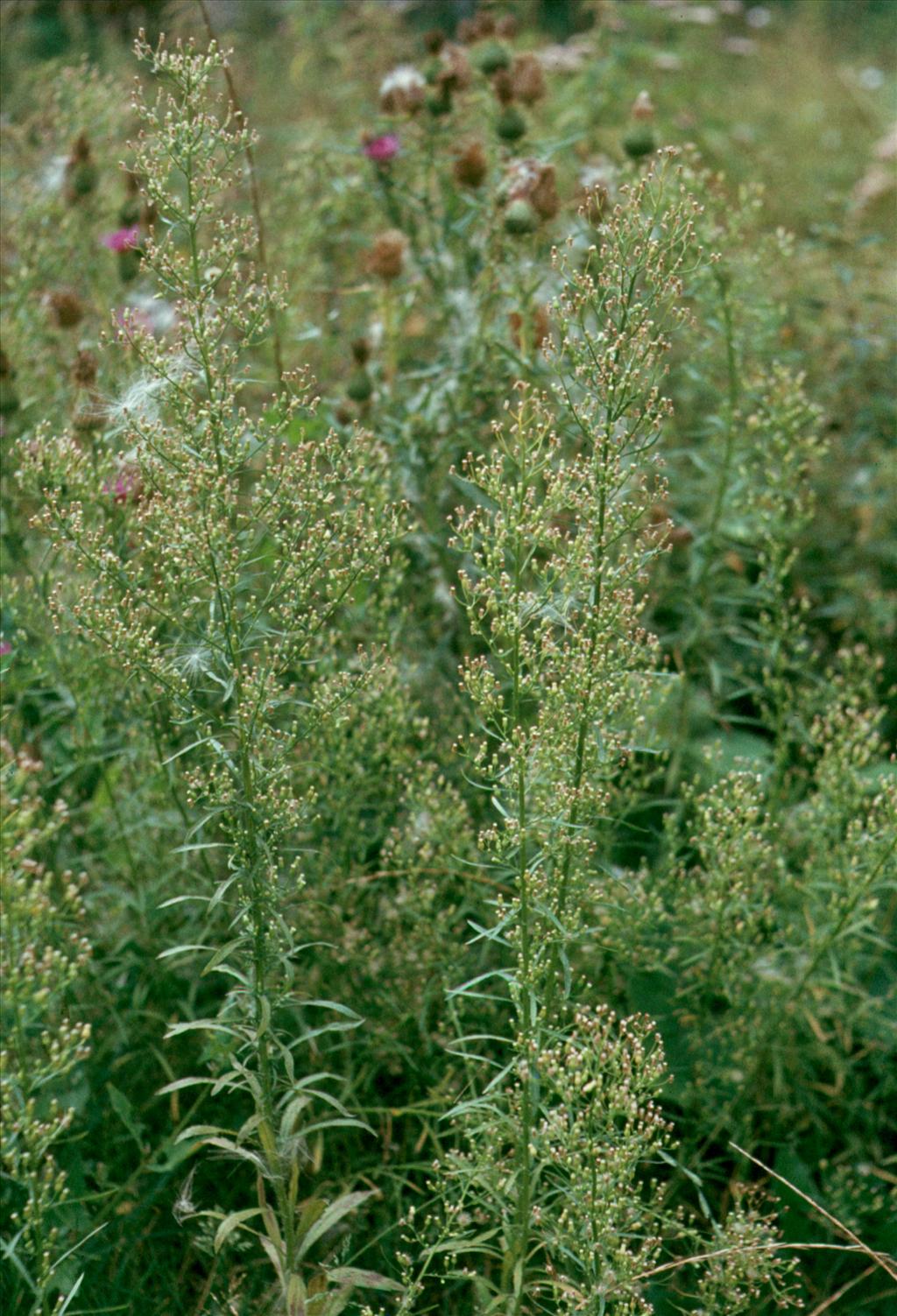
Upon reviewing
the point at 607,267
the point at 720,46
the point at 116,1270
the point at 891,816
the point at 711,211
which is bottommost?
the point at 720,46

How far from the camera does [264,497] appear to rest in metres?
1.91

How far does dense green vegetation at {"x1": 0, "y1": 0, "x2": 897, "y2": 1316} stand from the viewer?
1852mm

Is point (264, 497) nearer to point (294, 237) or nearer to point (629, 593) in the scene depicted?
point (629, 593)

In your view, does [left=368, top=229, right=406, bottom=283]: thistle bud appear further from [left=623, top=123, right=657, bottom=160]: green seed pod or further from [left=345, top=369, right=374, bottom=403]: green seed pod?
[left=623, top=123, right=657, bottom=160]: green seed pod

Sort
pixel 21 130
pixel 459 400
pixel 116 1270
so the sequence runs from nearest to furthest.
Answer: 1. pixel 116 1270
2. pixel 459 400
3. pixel 21 130

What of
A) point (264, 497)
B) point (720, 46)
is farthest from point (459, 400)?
point (720, 46)

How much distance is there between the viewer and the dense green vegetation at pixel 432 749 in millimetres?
1852

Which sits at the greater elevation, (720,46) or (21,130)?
(21,130)

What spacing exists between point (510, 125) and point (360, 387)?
711 mm

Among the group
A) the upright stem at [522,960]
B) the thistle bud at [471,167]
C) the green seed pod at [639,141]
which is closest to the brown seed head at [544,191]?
the thistle bud at [471,167]

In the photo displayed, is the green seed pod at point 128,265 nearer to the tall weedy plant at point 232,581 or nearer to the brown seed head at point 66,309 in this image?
the brown seed head at point 66,309

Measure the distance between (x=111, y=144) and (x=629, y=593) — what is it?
8.12 ft

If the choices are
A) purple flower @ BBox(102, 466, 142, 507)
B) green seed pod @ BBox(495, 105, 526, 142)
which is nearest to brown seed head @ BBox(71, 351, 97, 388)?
purple flower @ BBox(102, 466, 142, 507)

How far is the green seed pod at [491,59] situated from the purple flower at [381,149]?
0.86 feet
